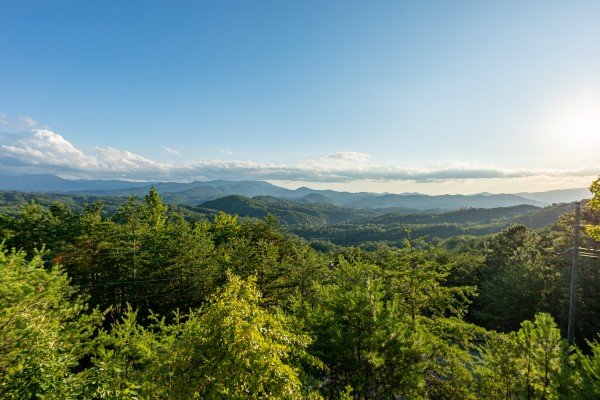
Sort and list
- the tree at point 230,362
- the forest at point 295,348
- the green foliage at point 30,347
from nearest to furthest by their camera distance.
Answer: the tree at point 230,362
the forest at point 295,348
the green foliage at point 30,347

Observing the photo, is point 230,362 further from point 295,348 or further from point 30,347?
point 30,347

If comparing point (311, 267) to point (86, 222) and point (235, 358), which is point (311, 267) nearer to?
point (86, 222)

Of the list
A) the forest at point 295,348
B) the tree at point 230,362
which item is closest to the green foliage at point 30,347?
the forest at point 295,348

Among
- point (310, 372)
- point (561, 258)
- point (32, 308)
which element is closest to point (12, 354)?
point (32, 308)

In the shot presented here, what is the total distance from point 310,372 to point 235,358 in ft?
17.9

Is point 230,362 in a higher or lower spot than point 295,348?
higher

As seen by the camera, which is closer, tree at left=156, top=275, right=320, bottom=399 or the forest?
tree at left=156, top=275, right=320, bottom=399

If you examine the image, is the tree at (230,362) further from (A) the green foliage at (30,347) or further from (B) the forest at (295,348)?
(A) the green foliage at (30,347)

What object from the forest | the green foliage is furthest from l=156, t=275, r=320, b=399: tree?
the green foliage

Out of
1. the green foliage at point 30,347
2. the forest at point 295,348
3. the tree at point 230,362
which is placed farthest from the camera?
the green foliage at point 30,347

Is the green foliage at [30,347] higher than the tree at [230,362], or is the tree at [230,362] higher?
the tree at [230,362]

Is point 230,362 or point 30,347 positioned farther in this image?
point 30,347

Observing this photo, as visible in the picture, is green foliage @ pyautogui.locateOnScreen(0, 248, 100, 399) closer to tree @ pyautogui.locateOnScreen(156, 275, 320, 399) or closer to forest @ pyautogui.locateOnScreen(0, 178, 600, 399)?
forest @ pyautogui.locateOnScreen(0, 178, 600, 399)

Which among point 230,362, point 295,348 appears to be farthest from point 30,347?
point 295,348
